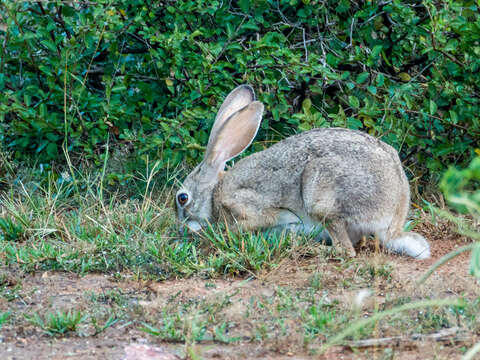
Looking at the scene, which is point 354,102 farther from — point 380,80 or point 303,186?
point 303,186

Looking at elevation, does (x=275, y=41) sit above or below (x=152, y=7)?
below

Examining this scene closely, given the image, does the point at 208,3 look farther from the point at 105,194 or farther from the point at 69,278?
the point at 69,278

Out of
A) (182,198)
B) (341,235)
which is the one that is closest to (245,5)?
(182,198)

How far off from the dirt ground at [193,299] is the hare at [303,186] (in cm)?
29

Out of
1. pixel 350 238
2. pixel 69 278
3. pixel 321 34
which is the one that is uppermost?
pixel 321 34

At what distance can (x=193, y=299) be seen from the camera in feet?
14.1

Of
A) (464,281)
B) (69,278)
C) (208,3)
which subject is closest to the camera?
(464,281)

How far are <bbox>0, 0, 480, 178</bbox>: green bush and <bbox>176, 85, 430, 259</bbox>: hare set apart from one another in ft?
1.36

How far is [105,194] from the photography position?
6457mm

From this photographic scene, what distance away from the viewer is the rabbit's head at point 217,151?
575cm

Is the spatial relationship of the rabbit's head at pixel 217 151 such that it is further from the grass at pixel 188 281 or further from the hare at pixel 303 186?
the grass at pixel 188 281

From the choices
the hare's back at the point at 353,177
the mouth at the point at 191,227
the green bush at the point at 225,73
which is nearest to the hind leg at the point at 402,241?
the hare's back at the point at 353,177

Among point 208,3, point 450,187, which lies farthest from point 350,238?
point 450,187

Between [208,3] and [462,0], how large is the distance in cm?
211
